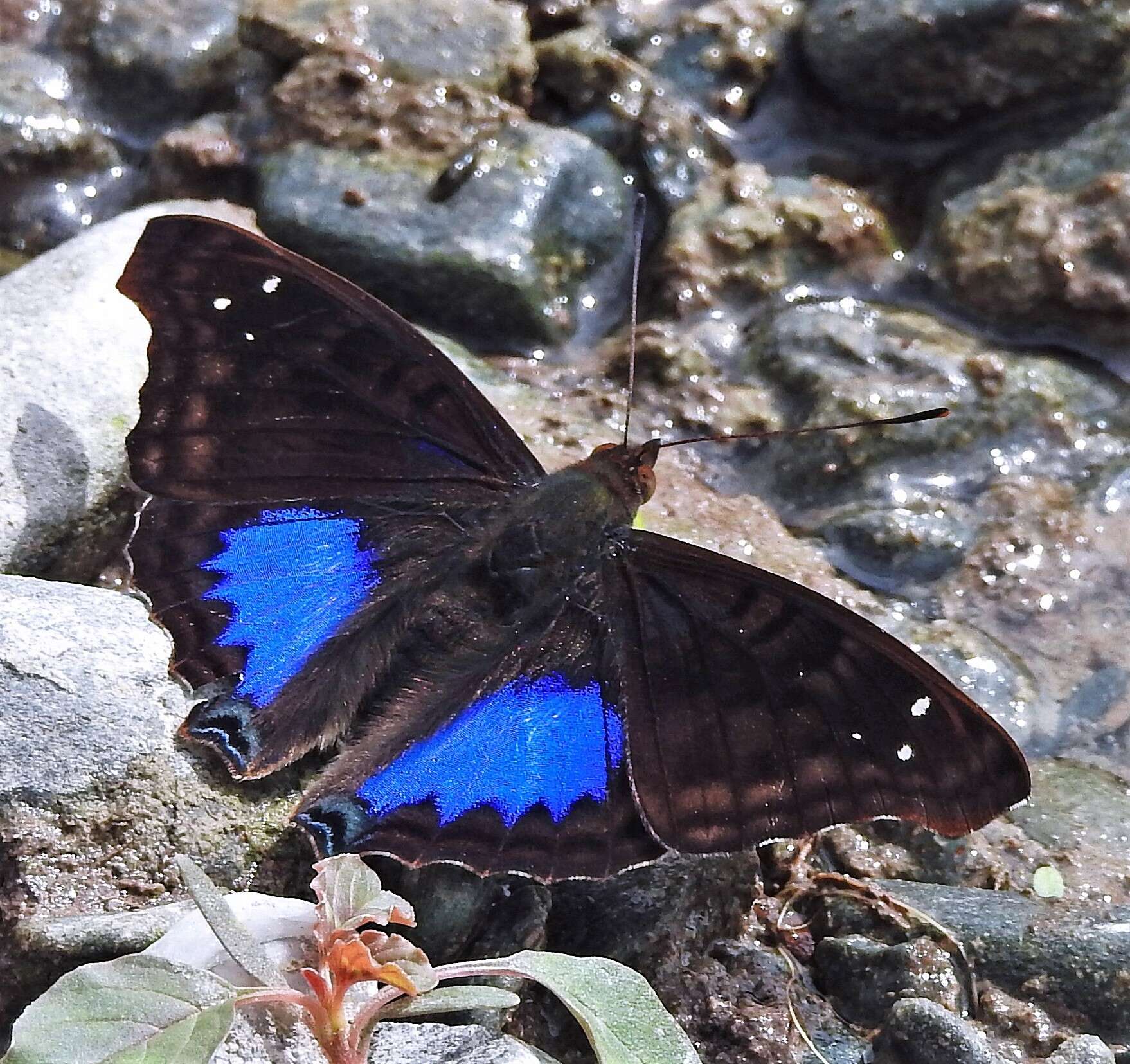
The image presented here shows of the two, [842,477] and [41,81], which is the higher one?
[41,81]

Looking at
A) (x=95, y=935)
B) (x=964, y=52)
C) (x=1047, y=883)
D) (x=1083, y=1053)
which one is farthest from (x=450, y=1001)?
(x=964, y=52)

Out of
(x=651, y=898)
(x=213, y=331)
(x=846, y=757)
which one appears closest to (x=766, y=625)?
(x=846, y=757)

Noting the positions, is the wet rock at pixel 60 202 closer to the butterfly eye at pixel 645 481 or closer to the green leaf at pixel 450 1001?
the butterfly eye at pixel 645 481

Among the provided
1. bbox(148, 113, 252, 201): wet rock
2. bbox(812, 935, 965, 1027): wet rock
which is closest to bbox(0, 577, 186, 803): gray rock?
bbox(812, 935, 965, 1027): wet rock

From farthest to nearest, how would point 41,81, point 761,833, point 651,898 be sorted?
point 41,81
point 651,898
point 761,833

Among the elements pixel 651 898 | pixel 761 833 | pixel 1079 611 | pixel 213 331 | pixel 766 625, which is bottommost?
pixel 1079 611

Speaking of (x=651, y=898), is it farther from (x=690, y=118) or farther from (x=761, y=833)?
(x=690, y=118)
